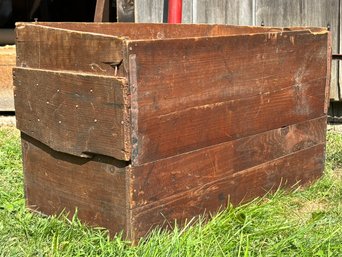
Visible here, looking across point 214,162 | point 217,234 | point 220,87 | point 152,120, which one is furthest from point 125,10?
point 217,234

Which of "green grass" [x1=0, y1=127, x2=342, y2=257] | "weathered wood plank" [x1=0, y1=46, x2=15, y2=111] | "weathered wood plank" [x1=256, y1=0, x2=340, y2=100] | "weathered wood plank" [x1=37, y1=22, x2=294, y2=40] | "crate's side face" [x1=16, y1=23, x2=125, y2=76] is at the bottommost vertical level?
"green grass" [x1=0, y1=127, x2=342, y2=257]

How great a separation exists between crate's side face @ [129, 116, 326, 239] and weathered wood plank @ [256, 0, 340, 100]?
1410mm

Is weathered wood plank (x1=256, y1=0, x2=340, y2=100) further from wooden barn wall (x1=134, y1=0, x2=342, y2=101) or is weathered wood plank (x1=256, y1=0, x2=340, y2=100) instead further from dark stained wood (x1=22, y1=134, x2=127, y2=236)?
dark stained wood (x1=22, y1=134, x2=127, y2=236)

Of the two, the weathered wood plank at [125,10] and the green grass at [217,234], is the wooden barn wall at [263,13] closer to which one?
the weathered wood plank at [125,10]

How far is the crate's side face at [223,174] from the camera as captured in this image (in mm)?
2895

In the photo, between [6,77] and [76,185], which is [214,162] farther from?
[6,77]

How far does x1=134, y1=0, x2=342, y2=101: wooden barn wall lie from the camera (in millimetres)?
5223

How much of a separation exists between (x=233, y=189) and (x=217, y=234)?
16.5 inches

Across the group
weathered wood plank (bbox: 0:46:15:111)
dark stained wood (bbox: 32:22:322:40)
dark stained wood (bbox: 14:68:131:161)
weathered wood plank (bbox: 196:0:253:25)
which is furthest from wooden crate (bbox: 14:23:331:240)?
weathered wood plank (bbox: 0:46:15:111)

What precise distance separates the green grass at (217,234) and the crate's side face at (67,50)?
2.35ft

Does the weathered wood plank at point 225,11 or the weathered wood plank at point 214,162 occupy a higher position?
the weathered wood plank at point 225,11

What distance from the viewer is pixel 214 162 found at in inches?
127

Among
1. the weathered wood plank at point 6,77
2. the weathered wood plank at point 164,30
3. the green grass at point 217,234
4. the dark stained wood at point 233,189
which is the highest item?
the weathered wood plank at point 164,30

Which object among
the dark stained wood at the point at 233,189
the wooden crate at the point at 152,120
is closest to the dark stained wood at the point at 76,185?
the wooden crate at the point at 152,120
